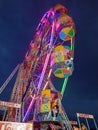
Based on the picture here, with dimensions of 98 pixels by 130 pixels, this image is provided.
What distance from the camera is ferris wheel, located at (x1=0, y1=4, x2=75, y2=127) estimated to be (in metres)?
Answer: 29.1

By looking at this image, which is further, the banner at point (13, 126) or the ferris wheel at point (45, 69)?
the ferris wheel at point (45, 69)

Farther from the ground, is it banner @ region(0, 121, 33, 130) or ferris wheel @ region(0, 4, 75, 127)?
ferris wheel @ region(0, 4, 75, 127)

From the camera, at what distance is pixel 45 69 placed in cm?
3069

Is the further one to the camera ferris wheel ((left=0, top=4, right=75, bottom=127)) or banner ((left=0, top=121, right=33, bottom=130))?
ferris wheel ((left=0, top=4, right=75, bottom=127))

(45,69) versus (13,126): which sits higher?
(45,69)

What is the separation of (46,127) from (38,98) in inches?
156

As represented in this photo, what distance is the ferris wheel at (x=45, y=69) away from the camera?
29141 millimetres

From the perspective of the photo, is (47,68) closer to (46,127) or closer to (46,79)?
(46,79)

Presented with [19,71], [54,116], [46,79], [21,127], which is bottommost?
[21,127]

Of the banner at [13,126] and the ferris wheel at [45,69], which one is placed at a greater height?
the ferris wheel at [45,69]

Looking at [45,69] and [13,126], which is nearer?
[13,126]

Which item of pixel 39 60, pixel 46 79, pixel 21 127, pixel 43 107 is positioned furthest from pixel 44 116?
pixel 21 127

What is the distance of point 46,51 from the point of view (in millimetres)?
32562

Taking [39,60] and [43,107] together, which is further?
[39,60]
